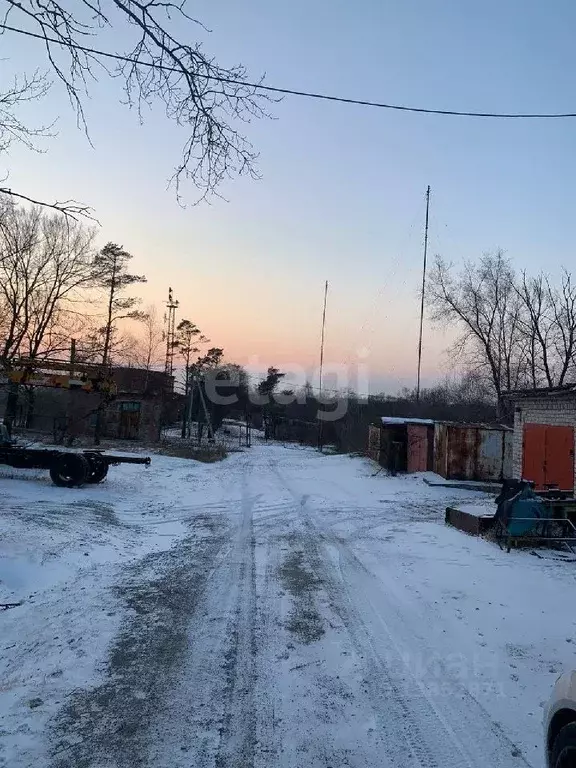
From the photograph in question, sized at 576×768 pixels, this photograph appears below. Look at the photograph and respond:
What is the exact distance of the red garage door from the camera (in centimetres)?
1496

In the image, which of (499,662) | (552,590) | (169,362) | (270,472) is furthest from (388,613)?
(169,362)

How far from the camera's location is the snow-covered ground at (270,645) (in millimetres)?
3918

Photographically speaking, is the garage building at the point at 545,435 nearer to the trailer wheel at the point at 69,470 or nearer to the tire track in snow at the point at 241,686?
the tire track in snow at the point at 241,686

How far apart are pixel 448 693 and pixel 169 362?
55736mm

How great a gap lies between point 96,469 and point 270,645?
12786mm

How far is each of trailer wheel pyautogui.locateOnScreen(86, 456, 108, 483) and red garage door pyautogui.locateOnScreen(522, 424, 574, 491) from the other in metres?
11.9

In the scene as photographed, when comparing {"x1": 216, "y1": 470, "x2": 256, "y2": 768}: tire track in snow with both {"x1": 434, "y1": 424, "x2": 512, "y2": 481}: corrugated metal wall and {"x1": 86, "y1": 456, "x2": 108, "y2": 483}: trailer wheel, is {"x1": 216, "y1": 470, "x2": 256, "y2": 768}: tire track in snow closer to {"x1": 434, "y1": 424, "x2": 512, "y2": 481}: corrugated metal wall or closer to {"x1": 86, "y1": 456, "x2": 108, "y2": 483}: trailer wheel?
{"x1": 86, "y1": 456, "x2": 108, "y2": 483}: trailer wheel

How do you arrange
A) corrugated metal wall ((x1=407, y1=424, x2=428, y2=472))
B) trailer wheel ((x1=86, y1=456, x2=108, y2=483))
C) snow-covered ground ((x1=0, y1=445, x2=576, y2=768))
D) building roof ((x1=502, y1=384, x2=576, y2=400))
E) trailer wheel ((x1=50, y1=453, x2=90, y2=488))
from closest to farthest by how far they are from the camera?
snow-covered ground ((x1=0, y1=445, x2=576, y2=768)), building roof ((x1=502, y1=384, x2=576, y2=400)), trailer wheel ((x1=50, y1=453, x2=90, y2=488)), trailer wheel ((x1=86, y1=456, x2=108, y2=483)), corrugated metal wall ((x1=407, y1=424, x2=428, y2=472))

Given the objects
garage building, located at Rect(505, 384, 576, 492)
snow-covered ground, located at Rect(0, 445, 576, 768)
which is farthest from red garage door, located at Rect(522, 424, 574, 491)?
snow-covered ground, located at Rect(0, 445, 576, 768)

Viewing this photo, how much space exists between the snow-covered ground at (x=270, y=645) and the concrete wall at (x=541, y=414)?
5.14 m

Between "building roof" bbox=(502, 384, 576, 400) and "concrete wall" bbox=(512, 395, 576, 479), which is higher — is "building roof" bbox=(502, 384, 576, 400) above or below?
above

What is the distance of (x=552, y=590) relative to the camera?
8.10 m

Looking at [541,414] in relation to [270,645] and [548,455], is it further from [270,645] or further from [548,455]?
[270,645]

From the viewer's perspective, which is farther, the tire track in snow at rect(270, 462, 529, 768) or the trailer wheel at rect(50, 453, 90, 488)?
the trailer wheel at rect(50, 453, 90, 488)
